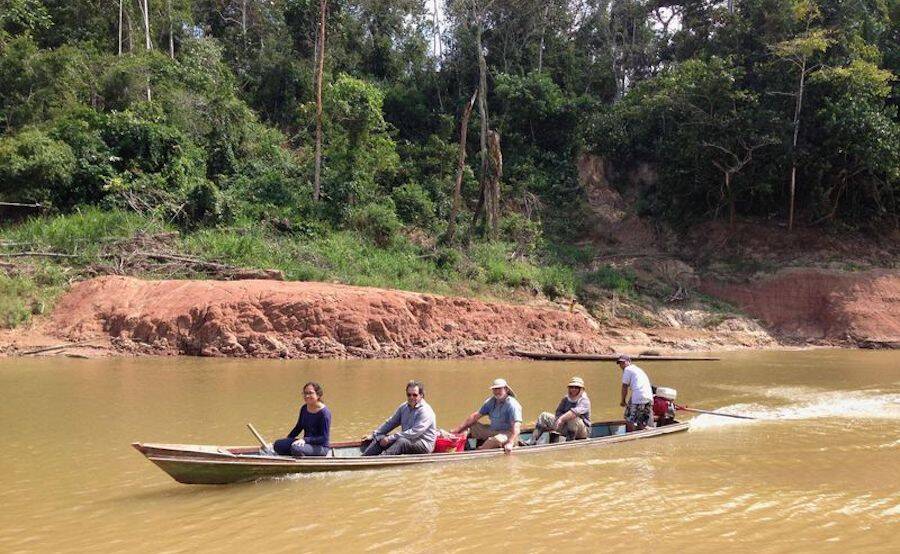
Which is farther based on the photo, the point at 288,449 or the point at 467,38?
the point at 467,38

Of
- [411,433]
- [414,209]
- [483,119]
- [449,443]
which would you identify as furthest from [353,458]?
[483,119]

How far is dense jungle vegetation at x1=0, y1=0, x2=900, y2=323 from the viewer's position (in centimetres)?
2423

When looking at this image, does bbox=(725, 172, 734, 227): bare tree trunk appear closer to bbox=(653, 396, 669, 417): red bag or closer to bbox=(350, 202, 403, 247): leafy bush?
bbox=(350, 202, 403, 247): leafy bush

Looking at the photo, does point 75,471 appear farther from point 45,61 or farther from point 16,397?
point 45,61

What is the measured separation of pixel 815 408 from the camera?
13.3m

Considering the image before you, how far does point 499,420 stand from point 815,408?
7160 millimetres

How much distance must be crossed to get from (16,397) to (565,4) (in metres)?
35.4

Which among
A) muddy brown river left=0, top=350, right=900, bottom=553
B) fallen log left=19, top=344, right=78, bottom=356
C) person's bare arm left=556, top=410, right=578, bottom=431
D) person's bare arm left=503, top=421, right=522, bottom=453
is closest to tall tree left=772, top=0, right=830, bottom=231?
muddy brown river left=0, top=350, right=900, bottom=553

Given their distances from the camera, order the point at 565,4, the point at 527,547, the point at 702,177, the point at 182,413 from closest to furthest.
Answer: the point at 527,547 → the point at 182,413 → the point at 702,177 → the point at 565,4

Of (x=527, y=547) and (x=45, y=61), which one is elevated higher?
(x=45, y=61)

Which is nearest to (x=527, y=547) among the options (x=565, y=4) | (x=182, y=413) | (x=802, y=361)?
(x=182, y=413)

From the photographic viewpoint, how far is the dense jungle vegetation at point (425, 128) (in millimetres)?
24234

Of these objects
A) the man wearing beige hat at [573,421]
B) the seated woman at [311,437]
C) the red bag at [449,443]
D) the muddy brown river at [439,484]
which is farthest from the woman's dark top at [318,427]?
the man wearing beige hat at [573,421]

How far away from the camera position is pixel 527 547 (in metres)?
5.80
